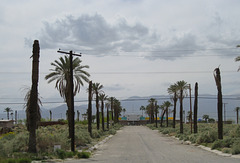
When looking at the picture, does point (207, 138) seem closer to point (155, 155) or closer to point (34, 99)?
point (155, 155)

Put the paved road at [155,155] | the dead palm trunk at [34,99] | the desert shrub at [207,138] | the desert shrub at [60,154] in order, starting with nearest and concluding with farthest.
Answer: the paved road at [155,155] < the desert shrub at [60,154] < the dead palm trunk at [34,99] < the desert shrub at [207,138]

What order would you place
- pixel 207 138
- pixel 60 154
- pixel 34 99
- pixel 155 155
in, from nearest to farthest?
pixel 60 154, pixel 155 155, pixel 34 99, pixel 207 138

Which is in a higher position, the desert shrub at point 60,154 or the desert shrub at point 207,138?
the desert shrub at point 60,154

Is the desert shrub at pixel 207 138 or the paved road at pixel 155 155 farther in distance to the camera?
the desert shrub at pixel 207 138

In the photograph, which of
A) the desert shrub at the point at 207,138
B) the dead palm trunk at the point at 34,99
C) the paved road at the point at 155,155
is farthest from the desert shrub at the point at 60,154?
the desert shrub at the point at 207,138

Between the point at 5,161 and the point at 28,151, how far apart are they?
5295mm

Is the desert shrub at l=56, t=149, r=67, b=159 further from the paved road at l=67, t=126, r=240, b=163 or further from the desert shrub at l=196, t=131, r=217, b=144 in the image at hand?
the desert shrub at l=196, t=131, r=217, b=144

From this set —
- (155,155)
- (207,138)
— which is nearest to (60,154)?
(155,155)

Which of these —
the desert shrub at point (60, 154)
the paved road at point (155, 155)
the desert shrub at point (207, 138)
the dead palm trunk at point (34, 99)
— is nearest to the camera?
the paved road at point (155, 155)

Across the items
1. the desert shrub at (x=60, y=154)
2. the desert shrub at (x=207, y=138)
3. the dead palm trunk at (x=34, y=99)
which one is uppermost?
the dead palm trunk at (x=34, y=99)

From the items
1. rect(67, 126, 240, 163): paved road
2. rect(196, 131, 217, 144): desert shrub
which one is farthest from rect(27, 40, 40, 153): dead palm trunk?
rect(196, 131, 217, 144): desert shrub

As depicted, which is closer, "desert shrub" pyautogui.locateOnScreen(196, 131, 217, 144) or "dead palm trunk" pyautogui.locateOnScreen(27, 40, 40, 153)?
"dead palm trunk" pyautogui.locateOnScreen(27, 40, 40, 153)

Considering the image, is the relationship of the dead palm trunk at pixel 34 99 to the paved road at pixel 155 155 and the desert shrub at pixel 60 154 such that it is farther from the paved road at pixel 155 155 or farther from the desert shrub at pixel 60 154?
the paved road at pixel 155 155

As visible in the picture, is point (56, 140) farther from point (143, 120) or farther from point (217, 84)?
point (143, 120)
